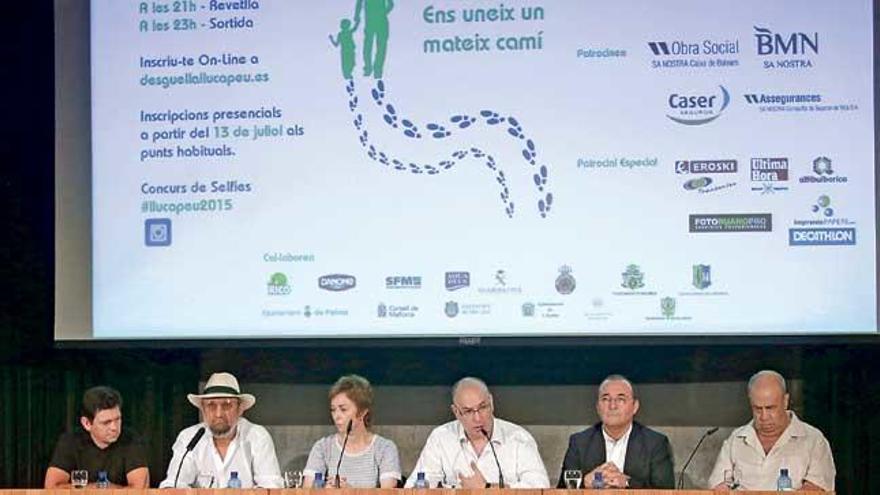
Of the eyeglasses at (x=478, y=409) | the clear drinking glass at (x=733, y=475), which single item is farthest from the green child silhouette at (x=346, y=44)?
the clear drinking glass at (x=733, y=475)

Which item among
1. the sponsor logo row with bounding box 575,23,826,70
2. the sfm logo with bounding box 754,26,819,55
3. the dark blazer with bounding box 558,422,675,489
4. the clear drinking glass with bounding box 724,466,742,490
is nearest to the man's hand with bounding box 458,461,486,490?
the dark blazer with bounding box 558,422,675,489

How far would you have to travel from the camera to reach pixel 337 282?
222 inches

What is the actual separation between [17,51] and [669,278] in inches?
101

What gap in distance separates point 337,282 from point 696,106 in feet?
4.57

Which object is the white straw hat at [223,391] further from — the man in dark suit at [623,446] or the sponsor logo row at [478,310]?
the man in dark suit at [623,446]

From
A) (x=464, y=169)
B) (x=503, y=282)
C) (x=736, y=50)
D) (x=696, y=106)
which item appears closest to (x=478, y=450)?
(x=503, y=282)

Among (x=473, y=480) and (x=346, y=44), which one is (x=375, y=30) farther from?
(x=473, y=480)

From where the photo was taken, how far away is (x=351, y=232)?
222 inches

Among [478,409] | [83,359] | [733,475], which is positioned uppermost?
[83,359]

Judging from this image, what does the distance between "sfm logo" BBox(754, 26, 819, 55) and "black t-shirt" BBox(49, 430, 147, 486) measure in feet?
8.41

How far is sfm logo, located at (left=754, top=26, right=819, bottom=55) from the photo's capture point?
17.9 ft

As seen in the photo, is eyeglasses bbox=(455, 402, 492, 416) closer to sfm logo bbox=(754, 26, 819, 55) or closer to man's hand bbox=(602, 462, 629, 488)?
man's hand bbox=(602, 462, 629, 488)

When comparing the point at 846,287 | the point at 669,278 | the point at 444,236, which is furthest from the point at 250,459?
the point at 846,287

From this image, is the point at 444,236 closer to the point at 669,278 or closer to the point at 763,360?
the point at 669,278
